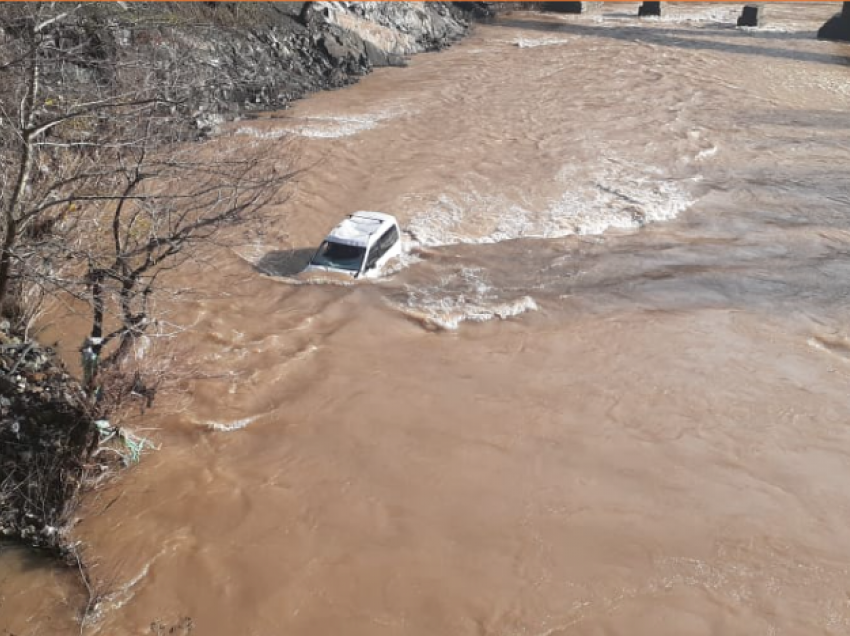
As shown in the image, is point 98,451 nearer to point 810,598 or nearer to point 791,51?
point 810,598

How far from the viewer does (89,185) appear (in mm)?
10469

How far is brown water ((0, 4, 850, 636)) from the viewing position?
7.96 metres

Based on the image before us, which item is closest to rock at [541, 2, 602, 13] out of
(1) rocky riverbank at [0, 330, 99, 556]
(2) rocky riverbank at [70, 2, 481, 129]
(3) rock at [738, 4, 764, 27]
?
(3) rock at [738, 4, 764, 27]

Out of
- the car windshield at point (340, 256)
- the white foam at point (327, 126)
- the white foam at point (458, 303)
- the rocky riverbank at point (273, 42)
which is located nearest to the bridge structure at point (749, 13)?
the rocky riverbank at point (273, 42)

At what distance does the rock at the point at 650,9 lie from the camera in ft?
128

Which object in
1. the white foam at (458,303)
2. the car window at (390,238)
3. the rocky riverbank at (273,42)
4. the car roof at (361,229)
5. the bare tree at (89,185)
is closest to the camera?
the bare tree at (89,185)

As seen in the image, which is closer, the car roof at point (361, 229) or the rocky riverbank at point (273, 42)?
the car roof at point (361, 229)

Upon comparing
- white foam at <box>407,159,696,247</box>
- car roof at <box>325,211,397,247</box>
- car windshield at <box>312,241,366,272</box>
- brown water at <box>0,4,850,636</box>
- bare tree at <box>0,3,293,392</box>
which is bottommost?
brown water at <box>0,4,850,636</box>

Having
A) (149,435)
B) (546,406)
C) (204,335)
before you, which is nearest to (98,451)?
(149,435)

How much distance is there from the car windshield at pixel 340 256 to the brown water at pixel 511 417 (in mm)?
421

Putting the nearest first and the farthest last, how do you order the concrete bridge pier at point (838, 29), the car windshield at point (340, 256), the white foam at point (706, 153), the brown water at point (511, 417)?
the brown water at point (511, 417), the car windshield at point (340, 256), the white foam at point (706, 153), the concrete bridge pier at point (838, 29)

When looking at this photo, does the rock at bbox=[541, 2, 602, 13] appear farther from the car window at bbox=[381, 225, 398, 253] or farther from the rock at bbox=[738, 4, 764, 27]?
the car window at bbox=[381, 225, 398, 253]

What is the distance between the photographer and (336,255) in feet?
45.6

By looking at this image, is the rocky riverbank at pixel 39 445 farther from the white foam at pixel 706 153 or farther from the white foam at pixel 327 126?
→ the white foam at pixel 706 153
